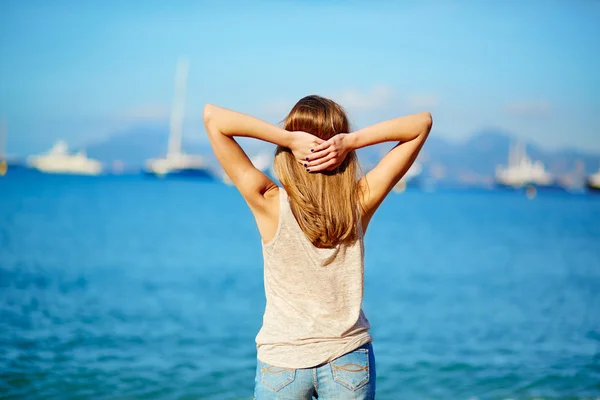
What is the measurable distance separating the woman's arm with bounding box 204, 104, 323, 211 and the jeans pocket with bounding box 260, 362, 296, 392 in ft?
1.47

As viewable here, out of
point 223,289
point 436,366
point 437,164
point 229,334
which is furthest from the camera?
point 437,164

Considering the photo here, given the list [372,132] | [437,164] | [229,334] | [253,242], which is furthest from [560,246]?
[437,164]

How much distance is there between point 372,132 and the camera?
6.79ft

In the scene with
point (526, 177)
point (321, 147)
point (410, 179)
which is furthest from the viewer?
point (410, 179)

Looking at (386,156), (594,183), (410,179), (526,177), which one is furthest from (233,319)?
(410,179)

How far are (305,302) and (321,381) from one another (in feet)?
0.72

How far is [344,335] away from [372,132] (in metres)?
0.60

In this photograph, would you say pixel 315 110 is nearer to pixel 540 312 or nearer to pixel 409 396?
pixel 409 396

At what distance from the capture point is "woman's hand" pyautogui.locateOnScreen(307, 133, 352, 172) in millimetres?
1905

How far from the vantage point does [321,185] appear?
196 centimetres

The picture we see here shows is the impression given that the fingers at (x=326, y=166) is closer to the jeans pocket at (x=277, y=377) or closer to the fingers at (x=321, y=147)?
the fingers at (x=321, y=147)

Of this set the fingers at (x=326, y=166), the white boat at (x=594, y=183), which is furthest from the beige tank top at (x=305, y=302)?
the white boat at (x=594, y=183)

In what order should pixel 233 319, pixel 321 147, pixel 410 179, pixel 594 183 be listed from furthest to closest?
pixel 410 179 → pixel 594 183 → pixel 233 319 → pixel 321 147

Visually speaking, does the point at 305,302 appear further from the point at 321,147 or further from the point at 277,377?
the point at 321,147
